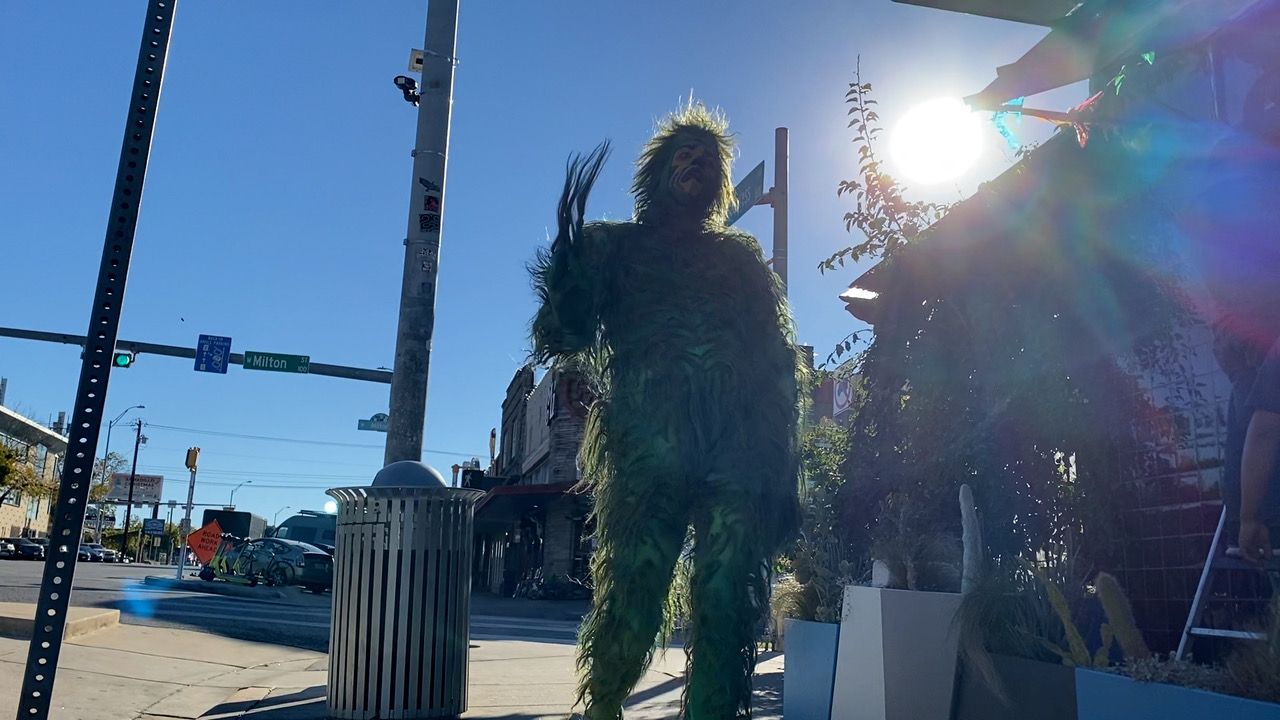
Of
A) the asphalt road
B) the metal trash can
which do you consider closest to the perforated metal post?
the metal trash can

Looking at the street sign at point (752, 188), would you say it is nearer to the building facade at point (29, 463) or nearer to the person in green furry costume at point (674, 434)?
the person in green furry costume at point (674, 434)

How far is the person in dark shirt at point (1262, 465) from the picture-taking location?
2.31 metres

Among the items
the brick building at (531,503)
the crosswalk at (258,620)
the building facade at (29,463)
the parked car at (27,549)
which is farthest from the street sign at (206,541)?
the building facade at (29,463)

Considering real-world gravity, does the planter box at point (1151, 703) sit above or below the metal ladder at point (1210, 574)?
below

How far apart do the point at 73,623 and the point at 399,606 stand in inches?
147

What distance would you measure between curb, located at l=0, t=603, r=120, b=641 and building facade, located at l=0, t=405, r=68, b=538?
Answer: 5052 centimetres

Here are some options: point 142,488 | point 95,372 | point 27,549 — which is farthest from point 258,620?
point 142,488

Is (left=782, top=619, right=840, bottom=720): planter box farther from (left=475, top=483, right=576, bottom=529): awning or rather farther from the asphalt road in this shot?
(left=475, top=483, right=576, bottom=529): awning

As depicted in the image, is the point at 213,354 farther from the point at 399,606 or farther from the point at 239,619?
the point at 399,606

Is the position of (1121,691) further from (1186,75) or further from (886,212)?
(1186,75)

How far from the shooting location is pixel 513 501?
29.9 m

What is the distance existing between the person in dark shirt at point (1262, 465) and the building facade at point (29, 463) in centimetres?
5802

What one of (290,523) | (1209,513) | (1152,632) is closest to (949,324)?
(1209,513)

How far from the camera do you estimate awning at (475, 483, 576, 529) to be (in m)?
25.8
